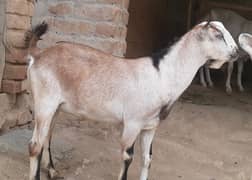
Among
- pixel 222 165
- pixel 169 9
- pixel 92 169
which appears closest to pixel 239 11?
pixel 169 9

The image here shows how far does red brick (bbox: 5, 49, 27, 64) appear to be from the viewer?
4828mm

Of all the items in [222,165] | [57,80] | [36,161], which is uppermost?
[57,80]

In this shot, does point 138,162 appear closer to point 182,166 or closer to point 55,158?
point 182,166

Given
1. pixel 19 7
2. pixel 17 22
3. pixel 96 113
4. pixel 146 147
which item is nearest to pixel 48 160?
pixel 96 113

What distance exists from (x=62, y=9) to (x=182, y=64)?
1903mm

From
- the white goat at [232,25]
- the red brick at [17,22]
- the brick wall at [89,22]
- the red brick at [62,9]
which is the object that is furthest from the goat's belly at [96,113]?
the white goat at [232,25]

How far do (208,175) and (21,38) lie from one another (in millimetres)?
2039

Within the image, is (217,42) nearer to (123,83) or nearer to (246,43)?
(123,83)

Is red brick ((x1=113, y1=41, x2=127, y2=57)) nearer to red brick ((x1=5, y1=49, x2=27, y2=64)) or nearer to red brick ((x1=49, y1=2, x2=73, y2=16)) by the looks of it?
red brick ((x1=49, y1=2, x2=73, y2=16))

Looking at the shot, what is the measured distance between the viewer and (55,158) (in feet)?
15.3

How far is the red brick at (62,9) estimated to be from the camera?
5391mm

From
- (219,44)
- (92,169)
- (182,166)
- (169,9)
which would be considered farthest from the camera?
(169,9)

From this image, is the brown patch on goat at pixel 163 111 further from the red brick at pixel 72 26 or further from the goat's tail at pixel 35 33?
the red brick at pixel 72 26

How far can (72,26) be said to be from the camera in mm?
5391
